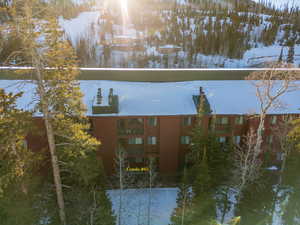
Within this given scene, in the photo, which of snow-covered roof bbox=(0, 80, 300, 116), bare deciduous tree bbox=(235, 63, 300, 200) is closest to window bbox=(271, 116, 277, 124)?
snow-covered roof bbox=(0, 80, 300, 116)

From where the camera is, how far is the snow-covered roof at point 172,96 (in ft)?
62.6

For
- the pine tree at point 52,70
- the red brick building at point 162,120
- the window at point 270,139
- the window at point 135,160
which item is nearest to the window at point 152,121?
the red brick building at point 162,120

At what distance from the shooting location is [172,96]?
21109 mm

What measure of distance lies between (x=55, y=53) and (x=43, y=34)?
78 centimetres

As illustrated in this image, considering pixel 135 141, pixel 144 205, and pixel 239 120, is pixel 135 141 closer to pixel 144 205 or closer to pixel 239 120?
pixel 144 205

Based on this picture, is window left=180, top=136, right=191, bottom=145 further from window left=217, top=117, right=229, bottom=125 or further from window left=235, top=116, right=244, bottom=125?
window left=235, top=116, right=244, bottom=125

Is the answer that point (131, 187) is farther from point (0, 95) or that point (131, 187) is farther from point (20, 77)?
point (20, 77)

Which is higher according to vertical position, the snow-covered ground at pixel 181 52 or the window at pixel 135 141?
the snow-covered ground at pixel 181 52

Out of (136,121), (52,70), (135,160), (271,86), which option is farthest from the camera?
(135,160)

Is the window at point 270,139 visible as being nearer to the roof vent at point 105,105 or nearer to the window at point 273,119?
the window at point 273,119

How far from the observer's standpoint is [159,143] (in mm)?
19938

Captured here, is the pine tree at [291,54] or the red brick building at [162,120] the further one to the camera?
the pine tree at [291,54]

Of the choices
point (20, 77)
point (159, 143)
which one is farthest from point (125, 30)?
point (159, 143)

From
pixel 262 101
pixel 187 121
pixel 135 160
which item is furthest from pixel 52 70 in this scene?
pixel 135 160
